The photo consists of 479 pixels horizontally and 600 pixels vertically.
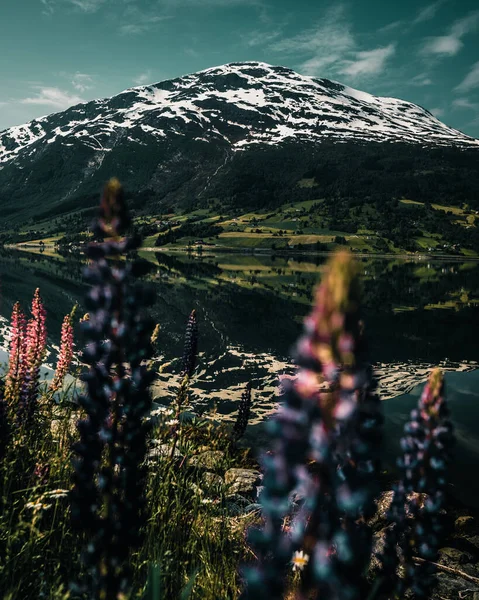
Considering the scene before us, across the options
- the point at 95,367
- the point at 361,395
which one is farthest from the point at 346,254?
the point at 95,367

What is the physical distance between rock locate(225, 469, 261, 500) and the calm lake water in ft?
10.8

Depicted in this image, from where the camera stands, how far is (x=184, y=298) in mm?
56312

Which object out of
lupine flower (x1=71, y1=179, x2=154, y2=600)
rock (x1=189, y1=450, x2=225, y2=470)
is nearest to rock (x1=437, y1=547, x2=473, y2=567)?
rock (x1=189, y1=450, x2=225, y2=470)

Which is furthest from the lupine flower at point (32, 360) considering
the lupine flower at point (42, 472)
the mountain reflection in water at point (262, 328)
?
the mountain reflection in water at point (262, 328)

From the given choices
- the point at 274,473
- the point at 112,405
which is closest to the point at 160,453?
the point at 112,405

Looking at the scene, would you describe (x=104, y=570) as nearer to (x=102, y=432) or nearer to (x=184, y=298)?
(x=102, y=432)

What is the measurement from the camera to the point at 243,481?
10641mm

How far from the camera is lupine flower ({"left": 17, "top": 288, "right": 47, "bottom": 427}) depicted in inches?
305

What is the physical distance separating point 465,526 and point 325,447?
10.9 metres

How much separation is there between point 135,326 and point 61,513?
12.7 ft

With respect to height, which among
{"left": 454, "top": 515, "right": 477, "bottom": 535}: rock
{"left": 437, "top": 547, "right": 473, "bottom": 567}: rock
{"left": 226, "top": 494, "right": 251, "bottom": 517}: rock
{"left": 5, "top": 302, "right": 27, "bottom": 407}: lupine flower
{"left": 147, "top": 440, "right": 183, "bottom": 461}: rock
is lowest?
{"left": 454, "top": 515, "right": 477, "bottom": 535}: rock

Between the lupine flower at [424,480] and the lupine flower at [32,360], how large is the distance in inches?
258

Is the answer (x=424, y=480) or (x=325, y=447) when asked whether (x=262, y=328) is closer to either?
(x=424, y=480)

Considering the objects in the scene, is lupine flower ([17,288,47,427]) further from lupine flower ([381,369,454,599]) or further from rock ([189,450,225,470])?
lupine flower ([381,369,454,599])
